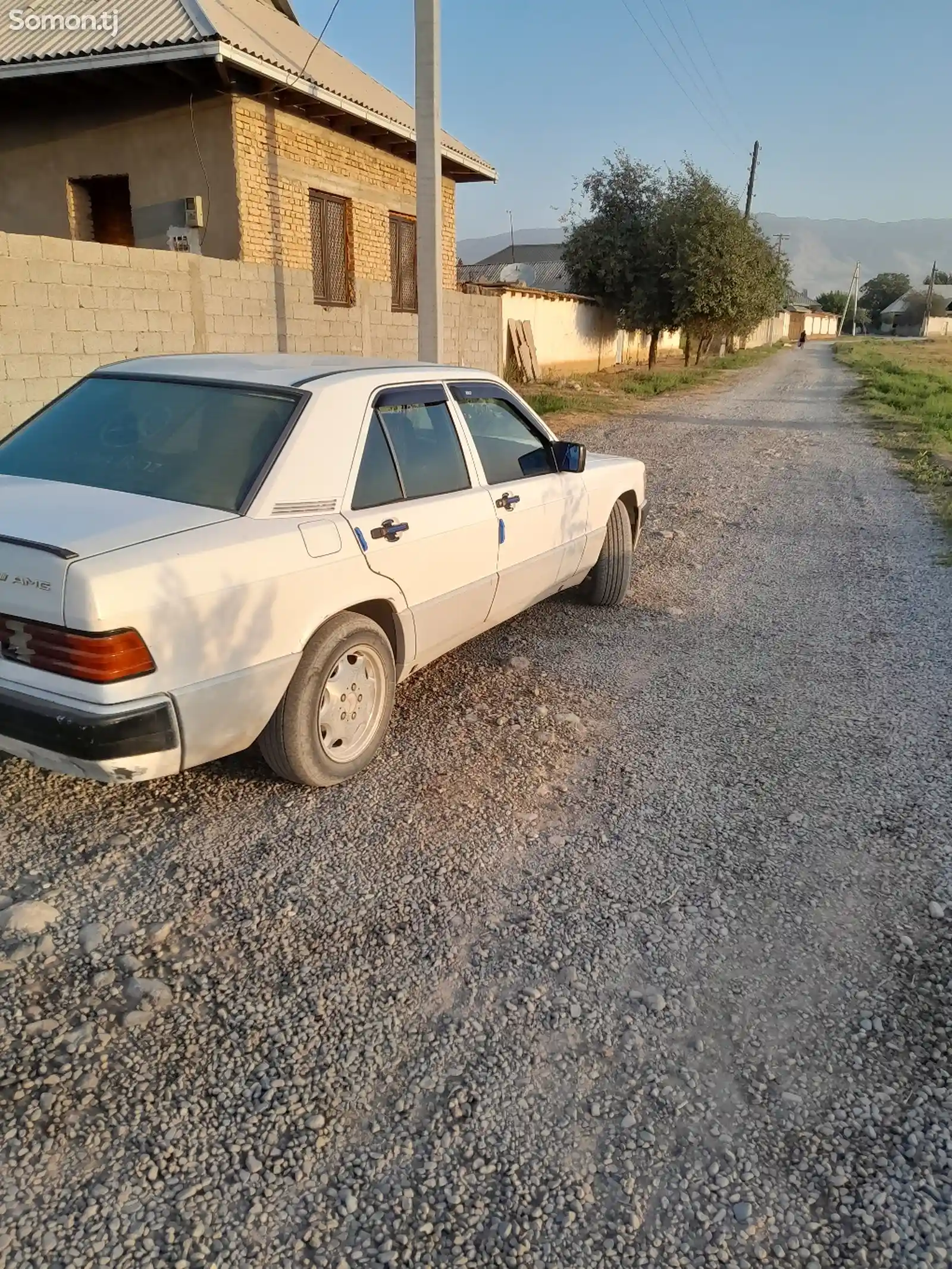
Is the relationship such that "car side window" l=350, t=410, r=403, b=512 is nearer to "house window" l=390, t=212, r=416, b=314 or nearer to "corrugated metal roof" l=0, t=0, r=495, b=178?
"corrugated metal roof" l=0, t=0, r=495, b=178

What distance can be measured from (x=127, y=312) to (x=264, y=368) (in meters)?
5.88

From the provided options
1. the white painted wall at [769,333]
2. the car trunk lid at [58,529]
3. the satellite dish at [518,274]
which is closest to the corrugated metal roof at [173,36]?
the car trunk lid at [58,529]

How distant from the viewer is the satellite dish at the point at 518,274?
1560 inches

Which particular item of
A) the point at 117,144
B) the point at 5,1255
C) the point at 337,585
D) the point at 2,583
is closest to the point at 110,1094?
the point at 5,1255

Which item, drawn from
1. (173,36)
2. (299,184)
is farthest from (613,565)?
(299,184)

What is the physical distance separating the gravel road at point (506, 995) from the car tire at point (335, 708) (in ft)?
0.46

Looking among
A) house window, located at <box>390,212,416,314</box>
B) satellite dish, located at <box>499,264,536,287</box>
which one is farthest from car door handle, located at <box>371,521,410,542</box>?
satellite dish, located at <box>499,264,536,287</box>

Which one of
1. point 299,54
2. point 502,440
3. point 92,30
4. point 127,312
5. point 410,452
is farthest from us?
point 299,54

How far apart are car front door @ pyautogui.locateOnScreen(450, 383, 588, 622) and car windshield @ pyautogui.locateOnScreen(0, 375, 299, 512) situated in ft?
4.00

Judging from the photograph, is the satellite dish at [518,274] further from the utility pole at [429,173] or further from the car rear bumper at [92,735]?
the car rear bumper at [92,735]

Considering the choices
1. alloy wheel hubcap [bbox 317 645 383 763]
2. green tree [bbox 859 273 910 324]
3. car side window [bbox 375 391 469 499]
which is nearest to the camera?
alloy wheel hubcap [bbox 317 645 383 763]

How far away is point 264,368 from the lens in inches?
159

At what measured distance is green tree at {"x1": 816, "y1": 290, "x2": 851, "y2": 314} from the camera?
142625 mm

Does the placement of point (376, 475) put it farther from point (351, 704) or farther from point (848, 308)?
point (848, 308)
